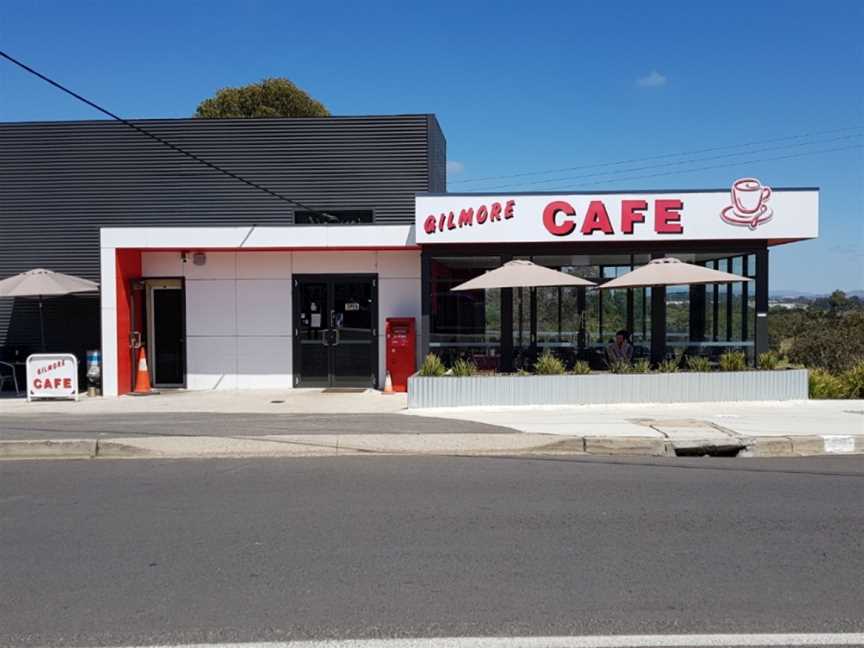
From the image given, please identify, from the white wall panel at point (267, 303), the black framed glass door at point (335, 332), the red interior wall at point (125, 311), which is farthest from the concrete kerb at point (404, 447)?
the white wall panel at point (267, 303)

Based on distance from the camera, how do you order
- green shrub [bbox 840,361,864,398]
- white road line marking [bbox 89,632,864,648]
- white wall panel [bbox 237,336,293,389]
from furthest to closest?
1. white wall panel [bbox 237,336,293,389]
2. green shrub [bbox 840,361,864,398]
3. white road line marking [bbox 89,632,864,648]

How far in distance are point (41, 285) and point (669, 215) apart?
12.4m

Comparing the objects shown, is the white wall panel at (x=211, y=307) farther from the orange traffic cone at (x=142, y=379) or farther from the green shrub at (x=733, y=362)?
the green shrub at (x=733, y=362)

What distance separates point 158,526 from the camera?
6.74 m

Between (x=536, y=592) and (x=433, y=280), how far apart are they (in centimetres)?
1076

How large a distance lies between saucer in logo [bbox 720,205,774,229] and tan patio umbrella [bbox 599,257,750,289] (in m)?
0.96

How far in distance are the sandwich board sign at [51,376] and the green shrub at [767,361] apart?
12895 mm

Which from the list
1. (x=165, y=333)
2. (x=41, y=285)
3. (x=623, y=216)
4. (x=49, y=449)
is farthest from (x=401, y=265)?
(x=49, y=449)

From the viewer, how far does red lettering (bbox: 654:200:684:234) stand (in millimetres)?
14547

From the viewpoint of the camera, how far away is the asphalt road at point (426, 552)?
4.67 metres

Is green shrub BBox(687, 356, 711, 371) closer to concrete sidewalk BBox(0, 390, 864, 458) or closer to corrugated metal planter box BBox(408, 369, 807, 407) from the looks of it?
corrugated metal planter box BBox(408, 369, 807, 407)

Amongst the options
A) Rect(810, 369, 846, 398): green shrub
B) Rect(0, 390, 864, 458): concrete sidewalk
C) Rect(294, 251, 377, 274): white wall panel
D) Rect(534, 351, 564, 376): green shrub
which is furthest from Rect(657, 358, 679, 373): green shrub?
Rect(294, 251, 377, 274): white wall panel

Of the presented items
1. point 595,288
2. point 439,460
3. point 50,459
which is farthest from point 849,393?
point 50,459

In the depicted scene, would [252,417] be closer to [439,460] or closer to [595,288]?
[439,460]
